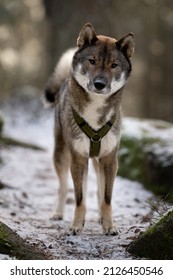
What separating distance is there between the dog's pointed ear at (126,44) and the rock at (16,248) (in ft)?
7.80

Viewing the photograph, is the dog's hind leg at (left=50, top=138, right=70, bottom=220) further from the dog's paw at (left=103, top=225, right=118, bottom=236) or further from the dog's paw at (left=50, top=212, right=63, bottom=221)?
the dog's paw at (left=103, top=225, right=118, bottom=236)

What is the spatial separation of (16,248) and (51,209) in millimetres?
3027

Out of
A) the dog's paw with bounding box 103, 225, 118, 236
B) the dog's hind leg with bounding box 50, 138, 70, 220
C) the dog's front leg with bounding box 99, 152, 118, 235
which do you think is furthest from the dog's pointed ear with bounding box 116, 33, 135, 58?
the dog's paw with bounding box 103, 225, 118, 236

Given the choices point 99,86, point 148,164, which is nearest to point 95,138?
point 99,86

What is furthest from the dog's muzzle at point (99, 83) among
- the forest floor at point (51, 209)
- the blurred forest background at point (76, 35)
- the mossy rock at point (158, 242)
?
the blurred forest background at point (76, 35)

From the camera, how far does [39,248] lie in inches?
173

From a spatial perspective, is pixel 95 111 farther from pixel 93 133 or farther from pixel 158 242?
pixel 158 242

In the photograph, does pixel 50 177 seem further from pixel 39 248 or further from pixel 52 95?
pixel 39 248

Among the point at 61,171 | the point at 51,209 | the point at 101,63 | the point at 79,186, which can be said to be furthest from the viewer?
the point at 51,209

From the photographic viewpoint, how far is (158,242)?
157 inches

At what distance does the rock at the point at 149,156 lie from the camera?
7.73m

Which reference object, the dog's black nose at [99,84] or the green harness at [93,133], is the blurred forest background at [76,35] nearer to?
the green harness at [93,133]

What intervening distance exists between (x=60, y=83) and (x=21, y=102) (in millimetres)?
10164
